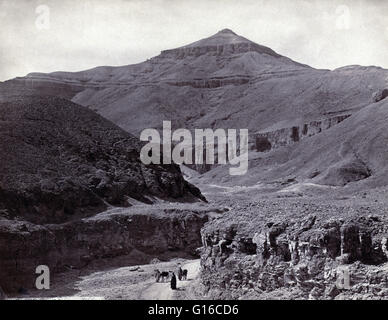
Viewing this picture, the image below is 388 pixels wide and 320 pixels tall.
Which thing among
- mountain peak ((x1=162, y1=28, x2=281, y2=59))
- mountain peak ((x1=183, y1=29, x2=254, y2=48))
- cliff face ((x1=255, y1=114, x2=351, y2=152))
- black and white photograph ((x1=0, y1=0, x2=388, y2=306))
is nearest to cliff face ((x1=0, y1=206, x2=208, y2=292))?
black and white photograph ((x1=0, y1=0, x2=388, y2=306))

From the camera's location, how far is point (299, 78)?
12006 centimetres

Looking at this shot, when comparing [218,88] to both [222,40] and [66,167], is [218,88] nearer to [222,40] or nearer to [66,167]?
[222,40]

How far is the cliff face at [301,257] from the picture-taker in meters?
15.9

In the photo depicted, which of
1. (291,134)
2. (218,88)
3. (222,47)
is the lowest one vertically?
(291,134)

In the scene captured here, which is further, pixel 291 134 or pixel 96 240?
pixel 291 134

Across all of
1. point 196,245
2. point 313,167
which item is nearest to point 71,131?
point 196,245

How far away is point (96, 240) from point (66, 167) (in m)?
7.55

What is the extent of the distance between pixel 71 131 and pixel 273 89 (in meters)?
81.1

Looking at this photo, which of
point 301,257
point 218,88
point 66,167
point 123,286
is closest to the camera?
point 301,257

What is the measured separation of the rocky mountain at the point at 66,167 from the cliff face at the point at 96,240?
181 centimetres

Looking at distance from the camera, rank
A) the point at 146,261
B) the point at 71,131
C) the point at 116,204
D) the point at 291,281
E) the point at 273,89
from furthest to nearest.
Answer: the point at 273,89 < the point at 71,131 < the point at 116,204 < the point at 146,261 < the point at 291,281

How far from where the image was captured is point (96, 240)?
105ft

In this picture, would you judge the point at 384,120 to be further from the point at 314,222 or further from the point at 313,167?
the point at 314,222

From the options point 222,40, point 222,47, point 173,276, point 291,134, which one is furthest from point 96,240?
point 222,40
